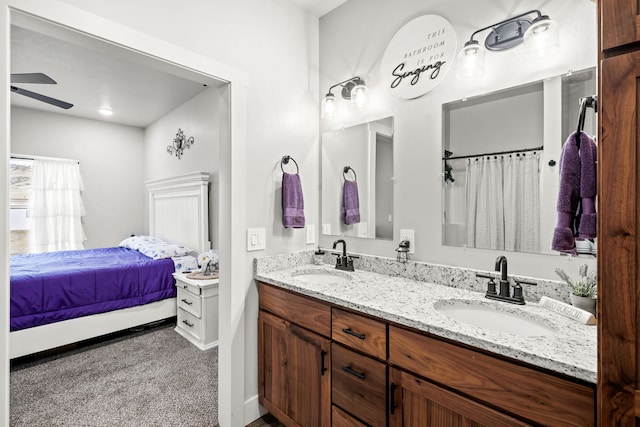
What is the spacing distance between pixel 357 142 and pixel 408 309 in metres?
1.19

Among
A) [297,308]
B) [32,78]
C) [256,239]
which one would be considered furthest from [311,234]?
[32,78]

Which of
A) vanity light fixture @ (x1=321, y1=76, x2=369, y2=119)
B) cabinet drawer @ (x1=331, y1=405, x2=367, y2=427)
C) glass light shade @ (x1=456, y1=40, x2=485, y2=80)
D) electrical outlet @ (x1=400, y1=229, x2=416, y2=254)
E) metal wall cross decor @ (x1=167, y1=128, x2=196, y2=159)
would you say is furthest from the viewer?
metal wall cross decor @ (x1=167, y1=128, x2=196, y2=159)

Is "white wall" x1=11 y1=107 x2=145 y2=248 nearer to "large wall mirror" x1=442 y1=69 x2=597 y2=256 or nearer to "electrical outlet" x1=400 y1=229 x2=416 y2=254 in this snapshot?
"electrical outlet" x1=400 y1=229 x2=416 y2=254

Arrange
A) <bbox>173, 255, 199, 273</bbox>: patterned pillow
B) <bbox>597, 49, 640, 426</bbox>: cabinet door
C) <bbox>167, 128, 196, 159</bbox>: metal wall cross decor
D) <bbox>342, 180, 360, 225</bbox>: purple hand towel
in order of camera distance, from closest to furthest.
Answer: <bbox>597, 49, 640, 426</bbox>: cabinet door → <bbox>342, 180, 360, 225</bbox>: purple hand towel → <bbox>173, 255, 199, 273</bbox>: patterned pillow → <bbox>167, 128, 196, 159</bbox>: metal wall cross decor

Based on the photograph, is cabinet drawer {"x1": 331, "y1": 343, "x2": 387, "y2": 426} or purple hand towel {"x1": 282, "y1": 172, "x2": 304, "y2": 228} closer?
cabinet drawer {"x1": 331, "y1": 343, "x2": 387, "y2": 426}

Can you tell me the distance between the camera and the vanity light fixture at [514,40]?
4.03 ft

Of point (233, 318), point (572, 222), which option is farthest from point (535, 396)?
point (233, 318)

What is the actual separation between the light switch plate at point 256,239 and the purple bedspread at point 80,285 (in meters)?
1.98

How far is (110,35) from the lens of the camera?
4.32 feet

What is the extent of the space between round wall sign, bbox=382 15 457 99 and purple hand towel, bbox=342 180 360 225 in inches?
25.1

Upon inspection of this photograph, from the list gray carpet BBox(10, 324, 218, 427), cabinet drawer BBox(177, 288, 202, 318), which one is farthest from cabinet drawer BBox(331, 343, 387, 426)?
cabinet drawer BBox(177, 288, 202, 318)

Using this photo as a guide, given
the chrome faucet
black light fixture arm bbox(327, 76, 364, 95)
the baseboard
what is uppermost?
Answer: black light fixture arm bbox(327, 76, 364, 95)

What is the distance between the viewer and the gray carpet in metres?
1.92

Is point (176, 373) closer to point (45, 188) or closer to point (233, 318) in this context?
point (233, 318)
